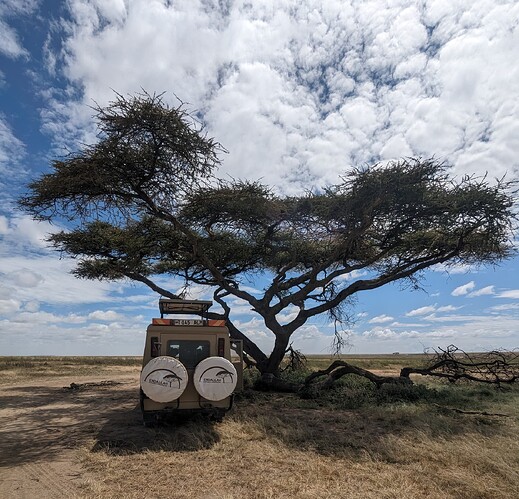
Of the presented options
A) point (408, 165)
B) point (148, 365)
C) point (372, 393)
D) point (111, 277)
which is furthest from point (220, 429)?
point (111, 277)

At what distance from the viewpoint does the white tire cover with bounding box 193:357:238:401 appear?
30.1ft

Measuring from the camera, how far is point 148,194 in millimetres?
16516

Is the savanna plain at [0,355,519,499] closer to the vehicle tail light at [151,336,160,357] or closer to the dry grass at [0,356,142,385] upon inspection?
the vehicle tail light at [151,336,160,357]

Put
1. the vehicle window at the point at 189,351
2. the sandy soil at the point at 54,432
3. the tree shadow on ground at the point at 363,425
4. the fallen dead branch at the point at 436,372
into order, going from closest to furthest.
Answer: the sandy soil at the point at 54,432 → the tree shadow on ground at the point at 363,425 → the vehicle window at the point at 189,351 → the fallen dead branch at the point at 436,372

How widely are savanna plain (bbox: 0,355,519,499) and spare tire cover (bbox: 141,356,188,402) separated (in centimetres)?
90

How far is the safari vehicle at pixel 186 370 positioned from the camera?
895cm

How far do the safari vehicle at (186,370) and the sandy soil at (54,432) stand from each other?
131 centimetres

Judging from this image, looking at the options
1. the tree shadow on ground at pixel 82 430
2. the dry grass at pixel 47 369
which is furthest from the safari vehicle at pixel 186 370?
the dry grass at pixel 47 369

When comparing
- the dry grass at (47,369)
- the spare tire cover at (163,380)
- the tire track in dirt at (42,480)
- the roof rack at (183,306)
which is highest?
the dry grass at (47,369)

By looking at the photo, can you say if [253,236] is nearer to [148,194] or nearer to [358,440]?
[148,194]

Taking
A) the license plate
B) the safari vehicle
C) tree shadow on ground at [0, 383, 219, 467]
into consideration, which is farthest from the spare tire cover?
the license plate

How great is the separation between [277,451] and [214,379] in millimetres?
1965

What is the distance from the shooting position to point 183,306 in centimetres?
1277

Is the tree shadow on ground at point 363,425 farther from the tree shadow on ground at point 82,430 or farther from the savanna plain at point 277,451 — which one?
the tree shadow on ground at point 82,430
